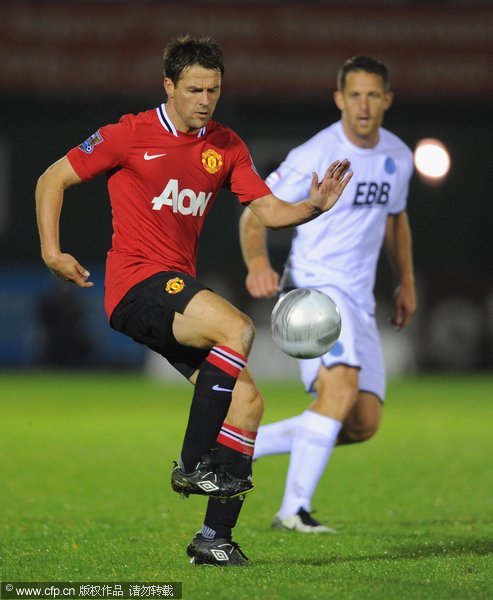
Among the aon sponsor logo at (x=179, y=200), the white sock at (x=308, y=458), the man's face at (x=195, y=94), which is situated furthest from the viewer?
the white sock at (x=308, y=458)

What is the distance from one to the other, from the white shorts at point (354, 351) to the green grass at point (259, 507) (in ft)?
2.79

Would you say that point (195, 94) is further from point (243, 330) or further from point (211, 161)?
point (243, 330)

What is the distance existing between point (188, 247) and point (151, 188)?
338mm

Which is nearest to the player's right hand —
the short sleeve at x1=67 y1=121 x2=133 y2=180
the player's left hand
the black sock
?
the short sleeve at x1=67 y1=121 x2=133 y2=180

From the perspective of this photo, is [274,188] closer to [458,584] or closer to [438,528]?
[438,528]

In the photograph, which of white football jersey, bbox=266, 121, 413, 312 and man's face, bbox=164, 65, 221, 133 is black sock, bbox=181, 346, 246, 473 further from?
white football jersey, bbox=266, 121, 413, 312

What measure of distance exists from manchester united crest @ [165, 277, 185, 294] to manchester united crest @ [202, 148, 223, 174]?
0.60 meters

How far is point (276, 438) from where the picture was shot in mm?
8320

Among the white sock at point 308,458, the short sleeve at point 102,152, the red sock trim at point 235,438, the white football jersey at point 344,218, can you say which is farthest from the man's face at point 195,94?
the white sock at point 308,458

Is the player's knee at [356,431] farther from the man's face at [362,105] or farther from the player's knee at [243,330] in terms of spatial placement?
the player's knee at [243,330]

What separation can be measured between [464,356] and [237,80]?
5.70m

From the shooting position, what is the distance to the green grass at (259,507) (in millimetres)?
5926

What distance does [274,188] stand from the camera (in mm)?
8047

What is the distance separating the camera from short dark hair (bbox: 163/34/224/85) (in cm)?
629
